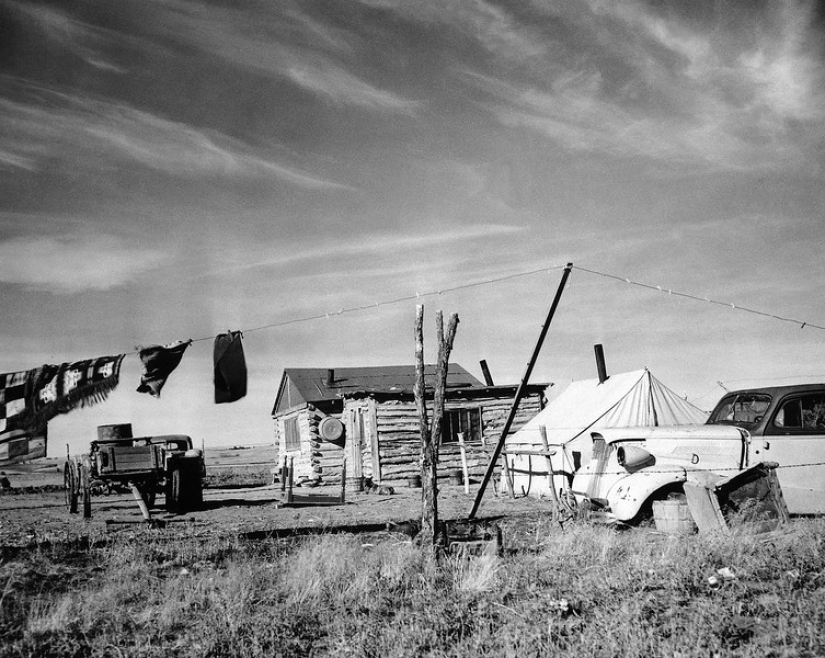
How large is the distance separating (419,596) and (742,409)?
→ 23.9 feet

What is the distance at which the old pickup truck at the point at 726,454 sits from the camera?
948 centimetres

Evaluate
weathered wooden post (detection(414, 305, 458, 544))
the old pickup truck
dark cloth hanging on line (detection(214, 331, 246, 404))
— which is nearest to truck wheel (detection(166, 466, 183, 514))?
dark cloth hanging on line (detection(214, 331, 246, 404))

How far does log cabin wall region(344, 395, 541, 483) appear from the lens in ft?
71.6

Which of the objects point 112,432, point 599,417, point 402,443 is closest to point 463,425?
point 402,443

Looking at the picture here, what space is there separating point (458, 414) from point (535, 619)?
56.5 ft

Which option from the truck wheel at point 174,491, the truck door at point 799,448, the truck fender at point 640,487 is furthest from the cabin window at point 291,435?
the truck door at point 799,448

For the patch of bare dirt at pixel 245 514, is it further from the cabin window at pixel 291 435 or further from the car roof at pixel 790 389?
the cabin window at pixel 291 435

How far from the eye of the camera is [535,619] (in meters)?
5.54

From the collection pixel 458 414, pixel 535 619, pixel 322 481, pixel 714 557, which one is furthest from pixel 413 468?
pixel 535 619

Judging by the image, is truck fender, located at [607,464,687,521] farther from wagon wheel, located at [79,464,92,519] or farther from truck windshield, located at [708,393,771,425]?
wagon wheel, located at [79,464,92,519]

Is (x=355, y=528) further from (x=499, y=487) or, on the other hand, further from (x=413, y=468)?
(x=413, y=468)

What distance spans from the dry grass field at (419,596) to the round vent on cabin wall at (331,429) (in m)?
13.7

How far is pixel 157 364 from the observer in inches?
377

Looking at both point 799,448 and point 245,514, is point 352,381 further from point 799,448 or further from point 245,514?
point 799,448
